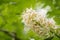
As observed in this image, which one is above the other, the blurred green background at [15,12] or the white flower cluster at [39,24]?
the blurred green background at [15,12]

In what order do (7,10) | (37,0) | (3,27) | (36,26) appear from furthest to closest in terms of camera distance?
(3,27), (7,10), (37,0), (36,26)

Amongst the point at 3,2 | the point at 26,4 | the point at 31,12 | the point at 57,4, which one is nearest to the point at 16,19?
the point at 3,2

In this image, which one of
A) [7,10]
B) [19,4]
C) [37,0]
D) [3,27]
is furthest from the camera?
[3,27]

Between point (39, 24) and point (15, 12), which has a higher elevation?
point (15, 12)

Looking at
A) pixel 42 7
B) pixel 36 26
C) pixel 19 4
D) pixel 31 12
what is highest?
pixel 19 4

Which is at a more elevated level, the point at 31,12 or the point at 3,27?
the point at 3,27

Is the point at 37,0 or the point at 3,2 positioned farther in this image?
the point at 3,2

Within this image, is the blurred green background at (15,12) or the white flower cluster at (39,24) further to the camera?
the blurred green background at (15,12)

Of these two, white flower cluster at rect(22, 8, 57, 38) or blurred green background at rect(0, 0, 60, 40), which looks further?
blurred green background at rect(0, 0, 60, 40)

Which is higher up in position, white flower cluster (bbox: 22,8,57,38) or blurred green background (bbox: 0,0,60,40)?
blurred green background (bbox: 0,0,60,40)

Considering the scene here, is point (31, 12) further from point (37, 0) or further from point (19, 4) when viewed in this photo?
point (19, 4)

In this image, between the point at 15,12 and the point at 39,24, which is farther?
the point at 15,12
